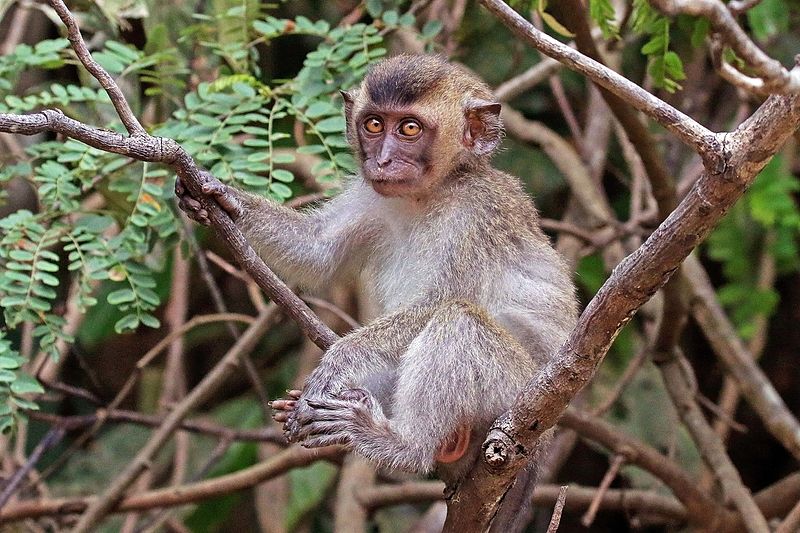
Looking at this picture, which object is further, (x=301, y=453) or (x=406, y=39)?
(x=406, y=39)

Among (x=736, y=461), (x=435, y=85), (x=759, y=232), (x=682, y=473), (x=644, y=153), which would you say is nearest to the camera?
(x=435, y=85)

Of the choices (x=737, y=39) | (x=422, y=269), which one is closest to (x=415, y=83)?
(x=422, y=269)

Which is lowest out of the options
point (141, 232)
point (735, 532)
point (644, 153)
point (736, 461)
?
point (736, 461)

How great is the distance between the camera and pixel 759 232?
25.2 feet

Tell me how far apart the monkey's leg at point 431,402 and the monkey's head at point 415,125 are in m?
0.82

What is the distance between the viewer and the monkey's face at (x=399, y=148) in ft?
15.6

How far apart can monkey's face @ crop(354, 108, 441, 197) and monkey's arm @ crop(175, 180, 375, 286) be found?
44 centimetres

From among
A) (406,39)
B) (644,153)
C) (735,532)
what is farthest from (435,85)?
(735,532)

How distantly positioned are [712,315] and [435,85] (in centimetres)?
298

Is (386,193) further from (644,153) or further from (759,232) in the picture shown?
(759,232)

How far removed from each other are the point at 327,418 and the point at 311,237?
1.35 metres

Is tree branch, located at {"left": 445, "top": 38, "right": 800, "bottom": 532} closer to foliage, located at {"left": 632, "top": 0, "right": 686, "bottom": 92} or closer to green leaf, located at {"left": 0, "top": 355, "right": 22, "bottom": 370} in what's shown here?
foliage, located at {"left": 632, "top": 0, "right": 686, "bottom": 92}

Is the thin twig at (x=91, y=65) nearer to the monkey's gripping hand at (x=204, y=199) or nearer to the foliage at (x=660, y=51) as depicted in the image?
the monkey's gripping hand at (x=204, y=199)

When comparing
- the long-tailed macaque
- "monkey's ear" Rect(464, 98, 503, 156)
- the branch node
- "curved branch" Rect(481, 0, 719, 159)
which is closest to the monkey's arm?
the long-tailed macaque
